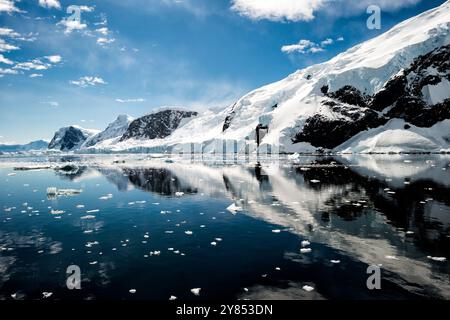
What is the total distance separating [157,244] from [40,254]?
468 centimetres

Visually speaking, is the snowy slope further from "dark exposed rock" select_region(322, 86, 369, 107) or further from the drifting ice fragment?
the drifting ice fragment

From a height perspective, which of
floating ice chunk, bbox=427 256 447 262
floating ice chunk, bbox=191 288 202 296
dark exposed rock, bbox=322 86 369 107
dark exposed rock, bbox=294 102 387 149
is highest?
dark exposed rock, bbox=322 86 369 107

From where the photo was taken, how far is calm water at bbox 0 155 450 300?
10.1 meters

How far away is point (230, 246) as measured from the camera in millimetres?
14203

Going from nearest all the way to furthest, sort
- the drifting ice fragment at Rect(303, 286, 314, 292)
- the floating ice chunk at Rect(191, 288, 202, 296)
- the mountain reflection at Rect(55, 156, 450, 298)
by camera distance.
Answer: the floating ice chunk at Rect(191, 288, 202, 296)
the drifting ice fragment at Rect(303, 286, 314, 292)
the mountain reflection at Rect(55, 156, 450, 298)

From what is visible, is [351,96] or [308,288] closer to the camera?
[308,288]

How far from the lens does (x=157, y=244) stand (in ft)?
48.1

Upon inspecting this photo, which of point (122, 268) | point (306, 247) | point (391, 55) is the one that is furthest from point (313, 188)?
point (391, 55)

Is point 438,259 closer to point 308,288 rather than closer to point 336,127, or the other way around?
point 308,288

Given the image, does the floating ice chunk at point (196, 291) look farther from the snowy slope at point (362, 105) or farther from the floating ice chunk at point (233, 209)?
the snowy slope at point (362, 105)

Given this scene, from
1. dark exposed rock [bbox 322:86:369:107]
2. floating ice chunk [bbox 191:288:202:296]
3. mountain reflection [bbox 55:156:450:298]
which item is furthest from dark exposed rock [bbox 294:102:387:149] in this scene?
floating ice chunk [bbox 191:288:202:296]

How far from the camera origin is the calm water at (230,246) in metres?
10.1

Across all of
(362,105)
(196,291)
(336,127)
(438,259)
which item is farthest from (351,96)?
(196,291)
